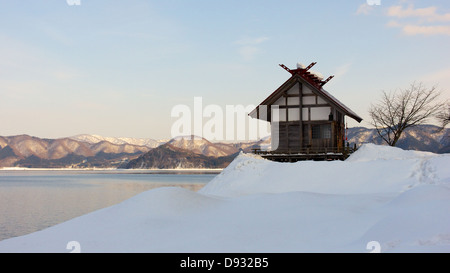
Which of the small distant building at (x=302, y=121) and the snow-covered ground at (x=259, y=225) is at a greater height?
the small distant building at (x=302, y=121)

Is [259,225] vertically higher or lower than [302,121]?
lower

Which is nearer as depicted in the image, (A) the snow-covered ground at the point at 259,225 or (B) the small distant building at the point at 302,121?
(A) the snow-covered ground at the point at 259,225

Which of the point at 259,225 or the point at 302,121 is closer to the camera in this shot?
the point at 259,225

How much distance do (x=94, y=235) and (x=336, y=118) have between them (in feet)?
103

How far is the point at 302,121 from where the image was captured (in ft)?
128

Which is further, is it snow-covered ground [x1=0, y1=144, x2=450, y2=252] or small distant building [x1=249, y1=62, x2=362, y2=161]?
small distant building [x1=249, y1=62, x2=362, y2=161]

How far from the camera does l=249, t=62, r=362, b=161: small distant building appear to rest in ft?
125

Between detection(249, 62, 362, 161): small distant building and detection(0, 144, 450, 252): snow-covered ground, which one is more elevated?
detection(249, 62, 362, 161): small distant building

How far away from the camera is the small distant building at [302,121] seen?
38219 mm

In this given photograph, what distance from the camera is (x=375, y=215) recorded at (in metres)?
13.2
